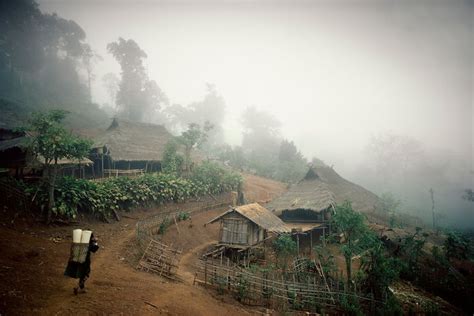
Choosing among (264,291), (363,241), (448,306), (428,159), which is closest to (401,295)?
(448,306)

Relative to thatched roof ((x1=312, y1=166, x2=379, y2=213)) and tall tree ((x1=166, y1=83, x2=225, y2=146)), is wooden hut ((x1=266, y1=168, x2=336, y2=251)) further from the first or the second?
tall tree ((x1=166, y1=83, x2=225, y2=146))

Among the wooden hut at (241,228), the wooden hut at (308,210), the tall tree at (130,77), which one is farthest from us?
the tall tree at (130,77)

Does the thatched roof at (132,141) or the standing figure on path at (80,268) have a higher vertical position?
the thatched roof at (132,141)

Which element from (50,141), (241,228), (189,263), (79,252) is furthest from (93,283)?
(241,228)

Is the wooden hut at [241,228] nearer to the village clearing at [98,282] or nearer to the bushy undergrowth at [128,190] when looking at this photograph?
the village clearing at [98,282]

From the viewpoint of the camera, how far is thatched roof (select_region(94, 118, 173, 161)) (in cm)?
2822

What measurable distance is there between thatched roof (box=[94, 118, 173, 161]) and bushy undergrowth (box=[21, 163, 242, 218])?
655 centimetres

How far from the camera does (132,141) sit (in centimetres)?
3080

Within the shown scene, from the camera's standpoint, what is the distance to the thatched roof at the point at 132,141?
28.2m

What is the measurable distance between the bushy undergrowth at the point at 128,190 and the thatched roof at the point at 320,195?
21.8ft

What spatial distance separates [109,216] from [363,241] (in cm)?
1544

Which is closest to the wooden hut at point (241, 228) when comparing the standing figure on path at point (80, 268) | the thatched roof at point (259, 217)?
the thatched roof at point (259, 217)

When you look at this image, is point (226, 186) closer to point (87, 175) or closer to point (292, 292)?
point (87, 175)

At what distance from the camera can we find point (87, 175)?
90.3 feet
